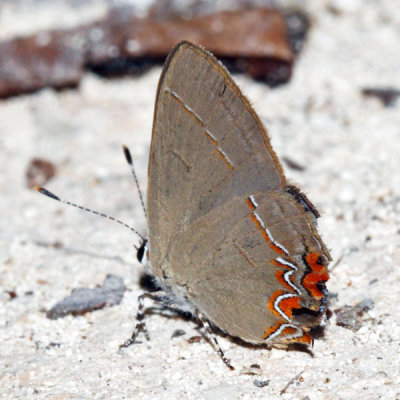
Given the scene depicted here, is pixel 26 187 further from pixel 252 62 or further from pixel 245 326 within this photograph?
pixel 245 326

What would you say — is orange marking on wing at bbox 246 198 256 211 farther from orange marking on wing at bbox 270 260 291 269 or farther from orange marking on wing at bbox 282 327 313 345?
orange marking on wing at bbox 282 327 313 345

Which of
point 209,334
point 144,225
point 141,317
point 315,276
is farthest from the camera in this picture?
point 144,225

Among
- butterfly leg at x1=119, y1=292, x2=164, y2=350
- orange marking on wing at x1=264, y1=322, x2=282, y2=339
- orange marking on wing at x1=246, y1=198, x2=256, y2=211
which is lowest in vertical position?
butterfly leg at x1=119, y1=292, x2=164, y2=350

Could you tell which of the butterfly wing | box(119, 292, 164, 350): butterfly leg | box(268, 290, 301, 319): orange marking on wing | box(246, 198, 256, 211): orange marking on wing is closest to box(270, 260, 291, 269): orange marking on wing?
the butterfly wing

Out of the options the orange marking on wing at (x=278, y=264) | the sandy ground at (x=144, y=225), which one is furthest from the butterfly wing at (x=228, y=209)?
the sandy ground at (x=144, y=225)

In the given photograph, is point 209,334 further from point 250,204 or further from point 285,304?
point 250,204

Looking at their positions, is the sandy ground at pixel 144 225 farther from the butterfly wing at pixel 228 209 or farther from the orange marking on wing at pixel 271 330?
the butterfly wing at pixel 228 209

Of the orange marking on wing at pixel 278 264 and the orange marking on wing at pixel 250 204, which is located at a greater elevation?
the orange marking on wing at pixel 250 204

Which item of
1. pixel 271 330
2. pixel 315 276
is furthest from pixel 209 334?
pixel 315 276

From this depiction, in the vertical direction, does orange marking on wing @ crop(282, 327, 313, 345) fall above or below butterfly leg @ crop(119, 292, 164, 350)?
above
